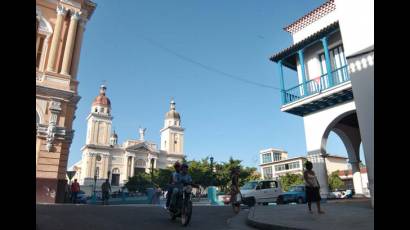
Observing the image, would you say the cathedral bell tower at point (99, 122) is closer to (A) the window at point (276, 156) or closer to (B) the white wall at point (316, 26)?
(A) the window at point (276, 156)

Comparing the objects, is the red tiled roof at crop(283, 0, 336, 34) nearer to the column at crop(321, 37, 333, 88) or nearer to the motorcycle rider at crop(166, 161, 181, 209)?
the column at crop(321, 37, 333, 88)

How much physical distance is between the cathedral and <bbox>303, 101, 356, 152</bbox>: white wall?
57102 millimetres

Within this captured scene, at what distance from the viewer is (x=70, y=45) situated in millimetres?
20047

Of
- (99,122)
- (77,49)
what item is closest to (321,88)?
(77,49)

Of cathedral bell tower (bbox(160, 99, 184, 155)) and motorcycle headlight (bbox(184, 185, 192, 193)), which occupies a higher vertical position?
cathedral bell tower (bbox(160, 99, 184, 155))

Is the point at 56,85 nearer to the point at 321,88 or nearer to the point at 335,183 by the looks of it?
the point at 321,88

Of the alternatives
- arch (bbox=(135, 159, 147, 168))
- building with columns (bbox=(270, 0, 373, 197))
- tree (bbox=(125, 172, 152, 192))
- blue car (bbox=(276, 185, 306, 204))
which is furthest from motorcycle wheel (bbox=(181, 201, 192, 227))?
arch (bbox=(135, 159, 147, 168))

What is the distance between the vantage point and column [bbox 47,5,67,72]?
19047 millimetres

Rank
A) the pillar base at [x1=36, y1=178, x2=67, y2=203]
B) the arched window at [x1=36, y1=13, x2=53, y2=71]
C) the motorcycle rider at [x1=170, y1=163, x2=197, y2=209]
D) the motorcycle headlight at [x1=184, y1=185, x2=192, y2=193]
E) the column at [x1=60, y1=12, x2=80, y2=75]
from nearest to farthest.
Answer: the motorcycle headlight at [x1=184, y1=185, x2=192, y2=193]
the motorcycle rider at [x1=170, y1=163, x2=197, y2=209]
the pillar base at [x1=36, y1=178, x2=67, y2=203]
the arched window at [x1=36, y1=13, x2=53, y2=71]
the column at [x1=60, y1=12, x2=80, y2=75]

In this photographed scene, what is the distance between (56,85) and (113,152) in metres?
55.9

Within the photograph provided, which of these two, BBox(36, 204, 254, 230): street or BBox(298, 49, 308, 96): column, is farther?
BBox(298, 49, 308, 96): column
